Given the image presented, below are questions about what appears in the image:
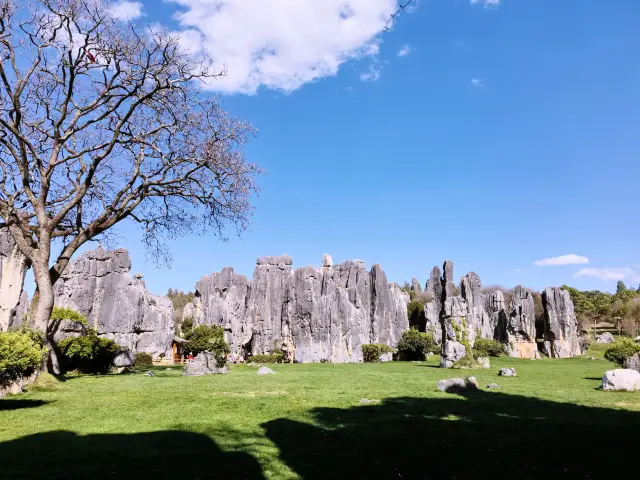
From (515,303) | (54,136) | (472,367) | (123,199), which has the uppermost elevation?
(54,136)

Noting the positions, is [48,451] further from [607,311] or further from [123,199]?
[607,311]

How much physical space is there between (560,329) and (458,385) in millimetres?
46698

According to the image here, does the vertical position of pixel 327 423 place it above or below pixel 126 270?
below

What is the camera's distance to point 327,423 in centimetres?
989

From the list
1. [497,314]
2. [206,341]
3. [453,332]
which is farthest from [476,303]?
[206,341]

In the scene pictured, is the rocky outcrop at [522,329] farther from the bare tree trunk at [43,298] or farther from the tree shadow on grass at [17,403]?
the tree shadow on grass at [17,403]

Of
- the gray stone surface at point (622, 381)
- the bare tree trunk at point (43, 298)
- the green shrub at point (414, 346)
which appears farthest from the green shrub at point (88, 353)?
the green shrub at point (414, 346)

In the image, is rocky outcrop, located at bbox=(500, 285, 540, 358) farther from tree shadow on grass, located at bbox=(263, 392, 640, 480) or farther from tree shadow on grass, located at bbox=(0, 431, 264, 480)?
tree shadow on grass, located at bbox=(0, 431, 264, 480)

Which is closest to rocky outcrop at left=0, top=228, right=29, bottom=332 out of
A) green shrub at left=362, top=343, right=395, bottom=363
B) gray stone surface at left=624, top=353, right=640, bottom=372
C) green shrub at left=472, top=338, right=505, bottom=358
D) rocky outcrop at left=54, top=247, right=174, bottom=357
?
rocky outcrop at left=54, top=247, right=174, bottom=357

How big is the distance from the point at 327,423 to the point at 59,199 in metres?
18.7

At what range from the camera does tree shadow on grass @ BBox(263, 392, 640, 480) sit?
6.72m

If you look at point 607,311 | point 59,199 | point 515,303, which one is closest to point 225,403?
point 59,199

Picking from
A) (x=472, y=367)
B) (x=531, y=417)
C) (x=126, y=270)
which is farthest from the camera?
(x=126, y=270)

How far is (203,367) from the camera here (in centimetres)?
2336
